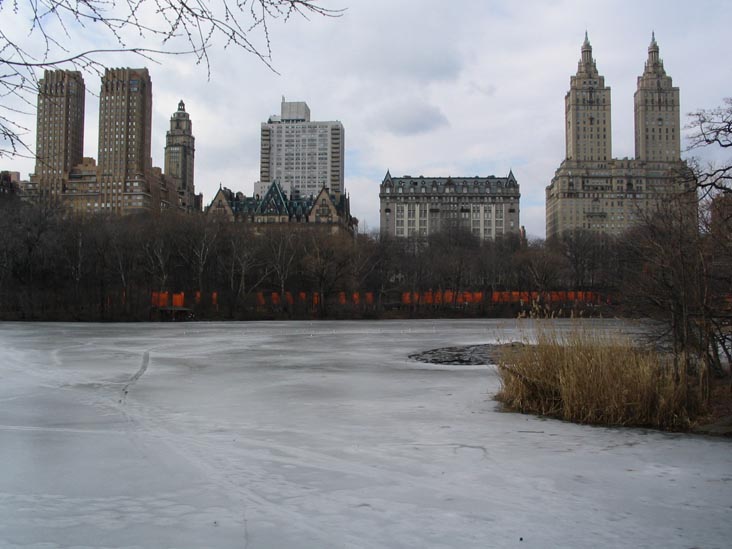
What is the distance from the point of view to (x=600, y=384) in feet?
30.0

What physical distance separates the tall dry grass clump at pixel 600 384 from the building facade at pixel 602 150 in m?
167

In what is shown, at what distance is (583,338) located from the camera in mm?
9953

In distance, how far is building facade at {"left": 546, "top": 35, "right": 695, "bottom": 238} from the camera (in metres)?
174

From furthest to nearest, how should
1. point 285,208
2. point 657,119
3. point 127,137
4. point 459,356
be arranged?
point 657,119
point 127,137
point 285,208
point 459,356

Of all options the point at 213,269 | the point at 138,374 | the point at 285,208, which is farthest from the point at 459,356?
the point at 285,208

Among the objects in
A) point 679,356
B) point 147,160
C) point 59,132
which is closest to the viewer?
point 679,356

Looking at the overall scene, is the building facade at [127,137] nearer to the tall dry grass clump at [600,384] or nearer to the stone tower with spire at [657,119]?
the stone tower with spire at [657,119]

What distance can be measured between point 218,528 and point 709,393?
8.17 meters

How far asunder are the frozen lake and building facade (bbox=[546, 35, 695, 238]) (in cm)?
16917

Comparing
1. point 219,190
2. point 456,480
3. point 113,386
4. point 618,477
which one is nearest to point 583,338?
point 618,477

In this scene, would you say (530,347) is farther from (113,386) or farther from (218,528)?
(113,386)

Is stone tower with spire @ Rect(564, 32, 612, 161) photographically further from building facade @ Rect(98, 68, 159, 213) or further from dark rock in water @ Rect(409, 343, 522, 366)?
dark rock in water @ Rect(409, 343, 522, 366)

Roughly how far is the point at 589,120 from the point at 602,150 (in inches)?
396

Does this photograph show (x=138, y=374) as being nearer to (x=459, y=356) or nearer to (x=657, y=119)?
(x=459, y=356)
